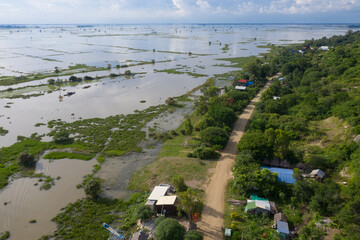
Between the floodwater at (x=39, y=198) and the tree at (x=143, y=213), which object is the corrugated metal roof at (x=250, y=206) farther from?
the floodwater at (x=39, y=198)

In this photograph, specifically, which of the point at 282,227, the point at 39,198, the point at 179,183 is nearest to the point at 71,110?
the point at 39,198

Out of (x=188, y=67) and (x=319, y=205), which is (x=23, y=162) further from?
(x=188, y=67)

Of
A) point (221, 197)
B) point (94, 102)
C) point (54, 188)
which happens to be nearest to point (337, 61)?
point (221, 197)

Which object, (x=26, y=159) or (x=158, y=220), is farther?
(x=26, y=159)

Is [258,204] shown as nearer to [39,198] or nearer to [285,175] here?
[285,175]

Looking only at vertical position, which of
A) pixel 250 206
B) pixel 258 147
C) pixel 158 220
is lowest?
pixel 158 220

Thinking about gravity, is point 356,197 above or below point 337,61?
below

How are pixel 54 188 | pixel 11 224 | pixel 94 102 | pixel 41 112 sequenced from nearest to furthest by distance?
1. pixel 11 224
2. pixel 54 188
3. pixel 41 112
4. pixel 94 102
